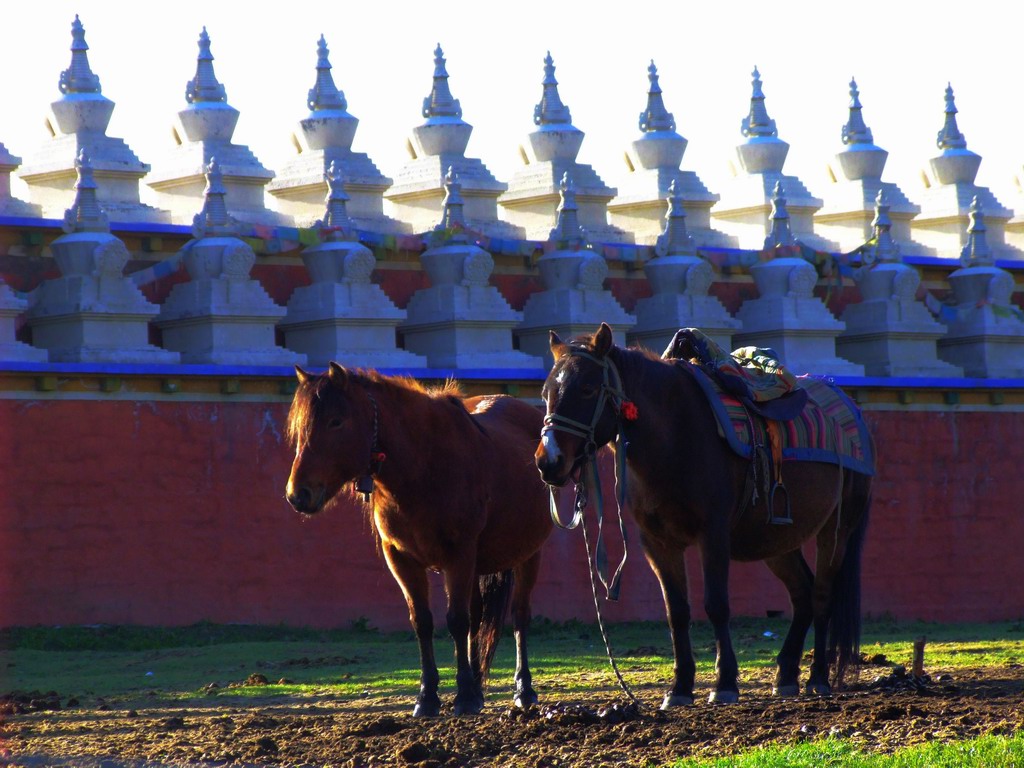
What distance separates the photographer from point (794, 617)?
1058 cm

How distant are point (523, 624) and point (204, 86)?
30.9 ft

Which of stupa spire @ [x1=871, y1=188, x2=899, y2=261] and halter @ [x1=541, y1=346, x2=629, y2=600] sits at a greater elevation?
stupa spire @ [x1=871, y1=188, x2=899, y2=261]

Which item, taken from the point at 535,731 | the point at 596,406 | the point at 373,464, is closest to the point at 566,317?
the point at 373,464

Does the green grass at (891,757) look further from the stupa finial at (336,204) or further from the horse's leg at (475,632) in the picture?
A: the stupa finial at (336,204)

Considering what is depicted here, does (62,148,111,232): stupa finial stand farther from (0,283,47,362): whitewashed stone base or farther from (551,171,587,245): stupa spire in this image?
(551,171,587,245): stupa spire

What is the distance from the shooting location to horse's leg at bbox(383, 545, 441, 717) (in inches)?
377

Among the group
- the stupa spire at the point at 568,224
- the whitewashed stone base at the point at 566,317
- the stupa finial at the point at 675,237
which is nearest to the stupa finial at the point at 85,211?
the whitewashed stone base at the point at 566,317

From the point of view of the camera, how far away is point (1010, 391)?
20.6 meters

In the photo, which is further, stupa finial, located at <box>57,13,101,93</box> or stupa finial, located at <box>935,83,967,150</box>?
stupa finial, located at <box>935,83,967,150</box>

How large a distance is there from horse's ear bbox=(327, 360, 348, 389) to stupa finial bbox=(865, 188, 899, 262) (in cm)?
1263

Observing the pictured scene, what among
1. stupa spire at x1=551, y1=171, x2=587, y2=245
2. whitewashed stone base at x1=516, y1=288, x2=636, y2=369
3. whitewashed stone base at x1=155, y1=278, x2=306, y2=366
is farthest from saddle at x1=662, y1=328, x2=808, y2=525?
stupa spire at x1=551, y1=171, x2=587, y2=245

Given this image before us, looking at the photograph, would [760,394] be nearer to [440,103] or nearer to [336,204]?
[336,204]

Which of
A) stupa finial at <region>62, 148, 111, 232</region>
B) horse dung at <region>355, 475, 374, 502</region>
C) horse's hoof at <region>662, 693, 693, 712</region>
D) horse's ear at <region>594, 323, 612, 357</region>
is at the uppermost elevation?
stupa finial at <region>62, 148, 111, 232</region>

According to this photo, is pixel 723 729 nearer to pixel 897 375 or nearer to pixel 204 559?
pixel 204 559
